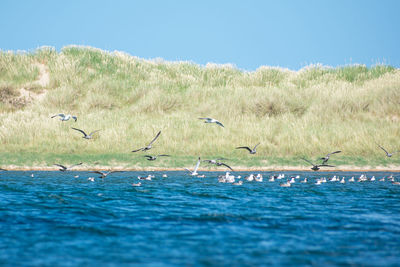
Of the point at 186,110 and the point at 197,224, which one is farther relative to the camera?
the point at 186,110

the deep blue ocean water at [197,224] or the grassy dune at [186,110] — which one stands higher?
the grassy dune at [186,110]

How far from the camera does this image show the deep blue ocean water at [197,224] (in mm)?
10695

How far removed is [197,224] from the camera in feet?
46.2

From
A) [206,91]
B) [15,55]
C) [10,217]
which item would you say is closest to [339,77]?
[206,91]

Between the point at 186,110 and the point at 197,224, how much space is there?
25042 millimetres

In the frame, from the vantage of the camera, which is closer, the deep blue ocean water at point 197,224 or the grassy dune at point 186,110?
the deep blue ocean water at point 197,224

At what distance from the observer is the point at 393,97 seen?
119 feet

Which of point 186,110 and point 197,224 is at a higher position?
point 186,110

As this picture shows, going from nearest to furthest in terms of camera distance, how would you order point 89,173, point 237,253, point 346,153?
point 237,253 < point 89,173 < point 346,153

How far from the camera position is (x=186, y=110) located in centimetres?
3872

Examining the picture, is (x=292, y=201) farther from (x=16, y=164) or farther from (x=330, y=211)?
(x=16, y=164)

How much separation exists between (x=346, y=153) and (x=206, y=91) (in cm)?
1463

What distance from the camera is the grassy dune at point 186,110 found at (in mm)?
30219

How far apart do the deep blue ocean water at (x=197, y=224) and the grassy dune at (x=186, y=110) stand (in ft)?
24.8
